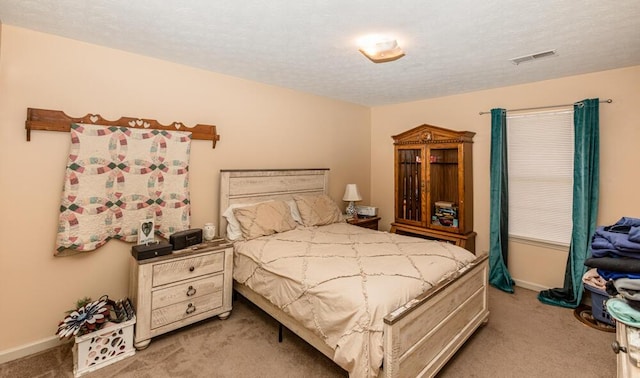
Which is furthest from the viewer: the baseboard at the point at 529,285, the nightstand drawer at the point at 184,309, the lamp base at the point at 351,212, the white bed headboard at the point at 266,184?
the lamp base at the point at 351,212

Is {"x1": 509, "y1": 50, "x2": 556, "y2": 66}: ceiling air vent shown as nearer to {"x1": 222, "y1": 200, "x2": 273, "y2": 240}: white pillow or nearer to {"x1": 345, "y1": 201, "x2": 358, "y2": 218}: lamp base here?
{"x1": 345, "y1": 201, "x2": 358, "y2": 218}: lamp base

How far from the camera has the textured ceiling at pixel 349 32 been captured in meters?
1.82

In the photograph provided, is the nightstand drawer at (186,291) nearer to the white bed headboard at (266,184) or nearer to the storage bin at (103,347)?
the storage bin at (103,347)

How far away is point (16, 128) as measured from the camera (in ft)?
7.03

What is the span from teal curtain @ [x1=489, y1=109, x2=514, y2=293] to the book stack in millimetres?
427

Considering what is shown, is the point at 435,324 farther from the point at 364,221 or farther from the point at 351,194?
the point at 351,194

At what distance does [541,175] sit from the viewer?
3412 millimetres

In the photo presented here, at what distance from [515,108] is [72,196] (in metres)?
4.56

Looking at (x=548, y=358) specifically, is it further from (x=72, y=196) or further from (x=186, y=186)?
(x=72, y=196)


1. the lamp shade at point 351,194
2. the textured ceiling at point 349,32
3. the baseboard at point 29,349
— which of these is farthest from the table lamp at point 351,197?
the baseboard at point 29,349

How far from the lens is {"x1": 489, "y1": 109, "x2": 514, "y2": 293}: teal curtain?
11.5 ft

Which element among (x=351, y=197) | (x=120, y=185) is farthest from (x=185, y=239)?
(x=351, y=197)

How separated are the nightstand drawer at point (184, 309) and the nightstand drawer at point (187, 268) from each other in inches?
8.5

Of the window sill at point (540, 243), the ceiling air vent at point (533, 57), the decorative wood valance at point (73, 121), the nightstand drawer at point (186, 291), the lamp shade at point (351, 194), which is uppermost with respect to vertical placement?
the ceiling air vent at point (533, 57)
